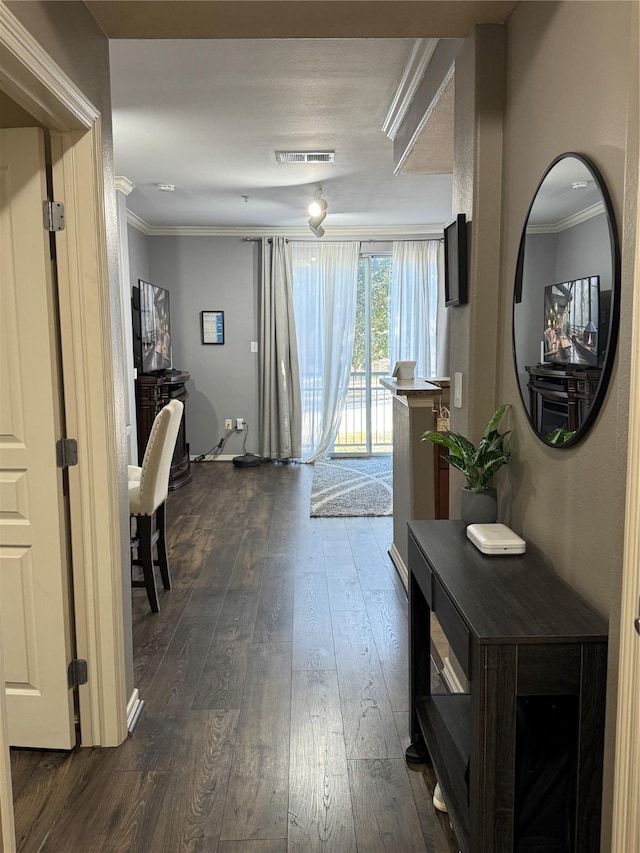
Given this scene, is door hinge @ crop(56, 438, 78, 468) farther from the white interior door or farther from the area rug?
the area rug

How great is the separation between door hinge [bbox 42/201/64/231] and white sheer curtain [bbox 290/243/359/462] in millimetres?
5687

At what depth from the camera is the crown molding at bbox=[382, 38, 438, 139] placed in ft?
9.43

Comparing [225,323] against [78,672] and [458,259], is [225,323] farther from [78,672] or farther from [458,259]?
[78,672]

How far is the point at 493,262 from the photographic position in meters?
2.28

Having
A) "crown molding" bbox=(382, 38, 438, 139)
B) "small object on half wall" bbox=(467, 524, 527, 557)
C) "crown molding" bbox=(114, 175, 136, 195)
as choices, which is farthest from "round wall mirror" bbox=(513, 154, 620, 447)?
"crown molding" bbox=(114, 175, 136, 195)

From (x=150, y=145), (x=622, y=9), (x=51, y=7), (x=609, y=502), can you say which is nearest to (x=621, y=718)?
(x=609, y=502)

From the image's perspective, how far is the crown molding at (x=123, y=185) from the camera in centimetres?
524

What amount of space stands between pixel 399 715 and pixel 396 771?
34cm

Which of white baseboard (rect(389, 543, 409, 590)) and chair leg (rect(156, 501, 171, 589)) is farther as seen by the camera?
white baseboard (rect(389, 543, 409, 590))

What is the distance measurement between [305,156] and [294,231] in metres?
2.96

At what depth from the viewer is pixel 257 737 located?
2.38 metres

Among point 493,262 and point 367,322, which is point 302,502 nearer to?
point 367,322

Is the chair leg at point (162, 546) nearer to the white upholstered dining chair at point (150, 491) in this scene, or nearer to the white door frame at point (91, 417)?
the white upholstered dining chair at point (150, 491)

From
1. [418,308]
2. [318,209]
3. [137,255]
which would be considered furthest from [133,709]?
[418,308]
